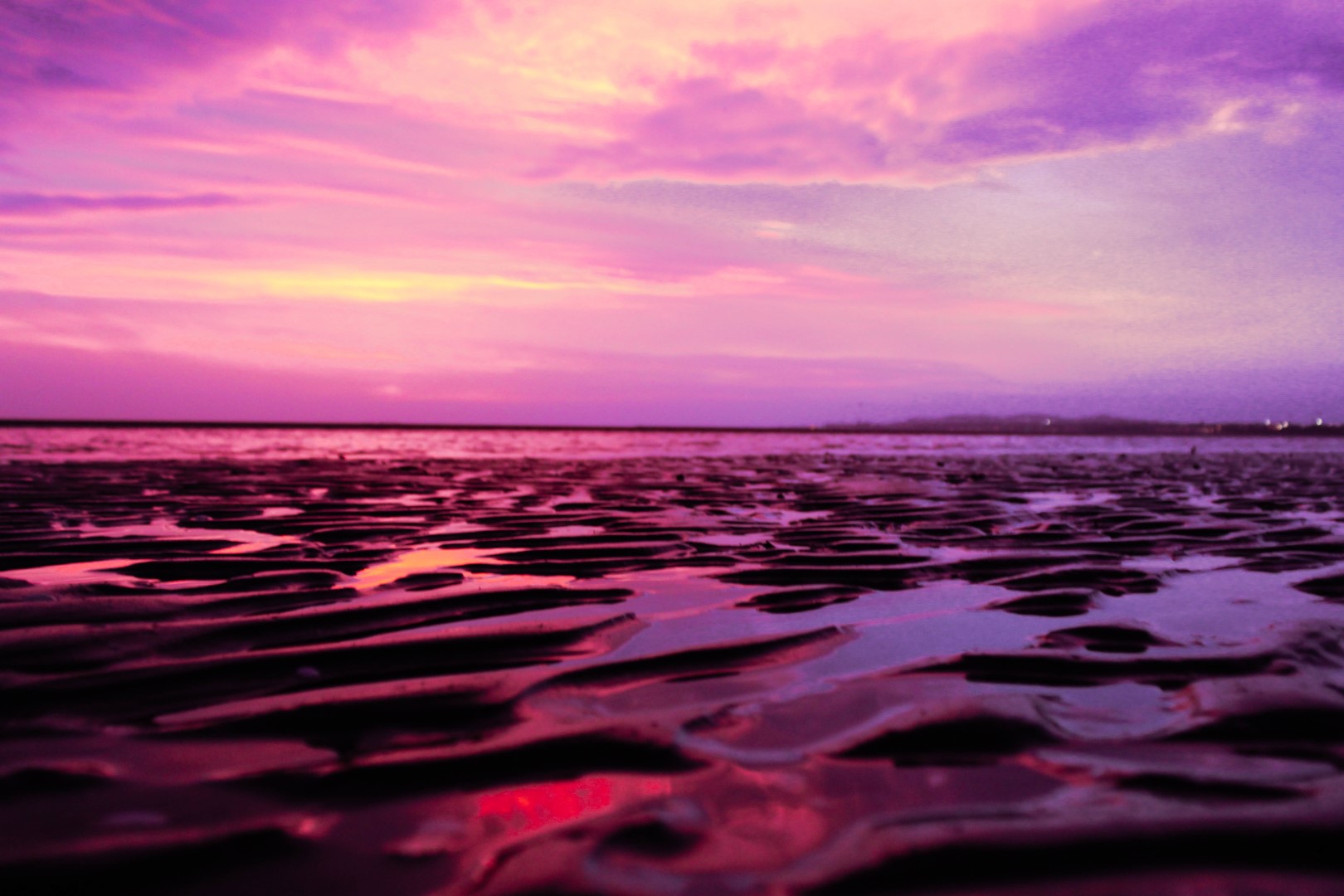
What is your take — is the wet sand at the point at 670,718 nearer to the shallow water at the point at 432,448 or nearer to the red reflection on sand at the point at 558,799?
the red reflection on sand at the point at 558,799

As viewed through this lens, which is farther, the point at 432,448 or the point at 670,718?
the point at 432,448

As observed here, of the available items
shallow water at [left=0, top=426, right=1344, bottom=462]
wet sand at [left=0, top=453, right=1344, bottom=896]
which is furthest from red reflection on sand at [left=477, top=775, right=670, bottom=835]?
shallow water at [left=0, top=426, right=1344, bottom=462]

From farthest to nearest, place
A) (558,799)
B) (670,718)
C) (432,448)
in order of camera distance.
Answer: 1. (432,448)
2. (670,718)
3. (558,799)

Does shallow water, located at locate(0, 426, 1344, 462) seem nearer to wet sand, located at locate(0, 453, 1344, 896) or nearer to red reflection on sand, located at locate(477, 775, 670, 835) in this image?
wet sand, located at locate(0, 453, 1344, 896)

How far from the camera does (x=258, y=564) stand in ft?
18.3

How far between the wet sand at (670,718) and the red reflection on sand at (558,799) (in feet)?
0.04

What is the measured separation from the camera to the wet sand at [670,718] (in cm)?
186

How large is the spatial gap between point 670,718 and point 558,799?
24.8 inches

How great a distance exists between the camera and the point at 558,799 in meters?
2.18

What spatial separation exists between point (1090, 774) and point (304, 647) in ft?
9.80

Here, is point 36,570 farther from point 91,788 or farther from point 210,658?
point 91,788

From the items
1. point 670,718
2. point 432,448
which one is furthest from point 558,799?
point 432,448

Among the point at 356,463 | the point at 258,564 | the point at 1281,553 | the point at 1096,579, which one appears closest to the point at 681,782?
the point at 1096,579

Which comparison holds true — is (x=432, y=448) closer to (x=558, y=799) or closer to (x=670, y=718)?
(x=670, y=718)
